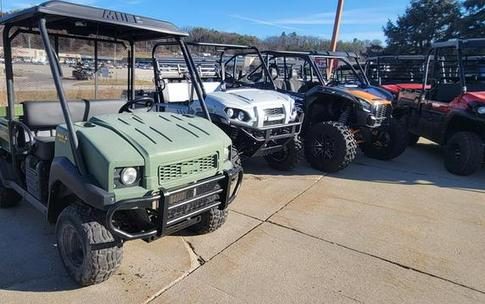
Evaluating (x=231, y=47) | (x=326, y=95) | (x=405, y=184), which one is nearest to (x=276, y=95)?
(x=326, y=95)

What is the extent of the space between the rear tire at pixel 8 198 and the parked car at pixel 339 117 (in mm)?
3840

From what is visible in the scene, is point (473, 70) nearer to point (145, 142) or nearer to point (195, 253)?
point (195, 253)

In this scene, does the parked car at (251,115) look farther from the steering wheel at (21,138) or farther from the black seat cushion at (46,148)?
the steering wheel at (21,138)

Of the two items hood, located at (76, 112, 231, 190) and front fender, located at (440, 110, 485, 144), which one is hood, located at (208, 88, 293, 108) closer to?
hood, located at (76, 112, 231, 190)

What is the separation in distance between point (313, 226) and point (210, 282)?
141 cm

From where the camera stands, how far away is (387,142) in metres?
6.66

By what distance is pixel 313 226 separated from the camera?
3900 mm

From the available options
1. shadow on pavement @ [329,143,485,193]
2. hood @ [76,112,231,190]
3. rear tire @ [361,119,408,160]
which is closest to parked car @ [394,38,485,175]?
shadow on pavement @ [329,143,485,193]

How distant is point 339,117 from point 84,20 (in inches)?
170

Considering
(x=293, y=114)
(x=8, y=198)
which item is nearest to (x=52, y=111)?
(x=8, y=198)

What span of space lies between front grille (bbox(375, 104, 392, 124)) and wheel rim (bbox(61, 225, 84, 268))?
182 inches

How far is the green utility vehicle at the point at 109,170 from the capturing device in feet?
8.09

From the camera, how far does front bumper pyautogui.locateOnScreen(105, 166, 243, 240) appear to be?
2445 millimetres

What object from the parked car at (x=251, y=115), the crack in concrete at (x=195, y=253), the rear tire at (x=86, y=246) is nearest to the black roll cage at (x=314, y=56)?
the parked car at (x=251, y=115)
